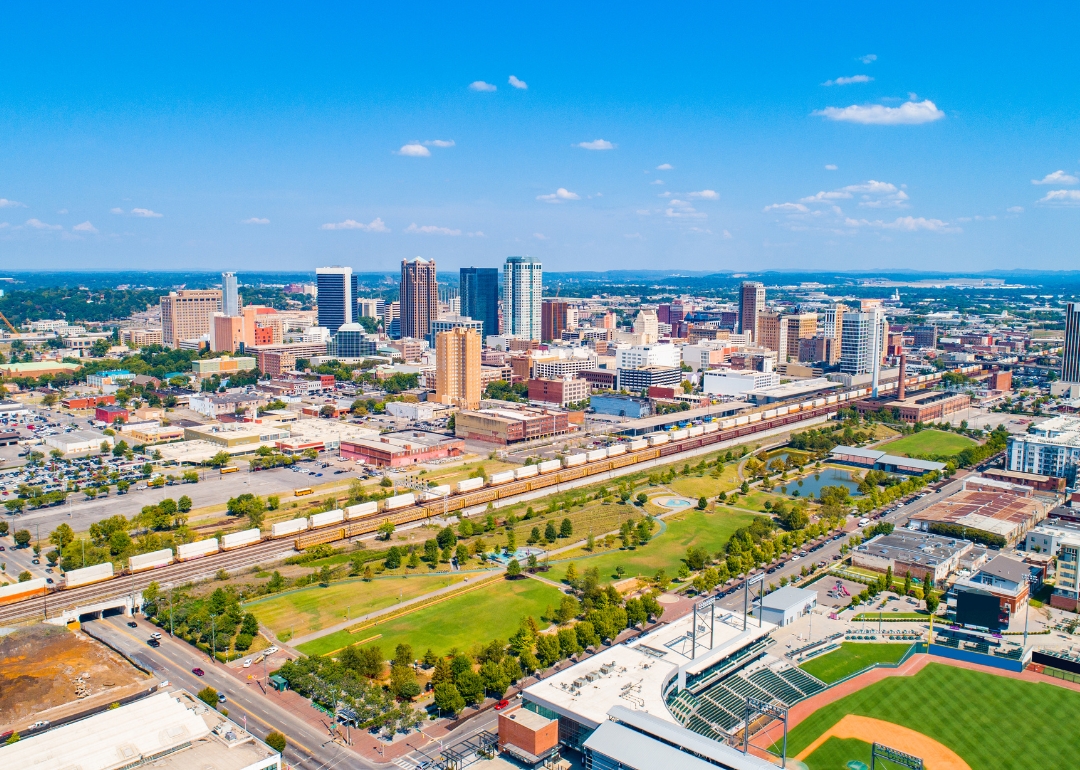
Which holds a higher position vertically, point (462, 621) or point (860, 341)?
point (860, 341)

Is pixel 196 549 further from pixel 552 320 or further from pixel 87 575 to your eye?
pixel 552 320

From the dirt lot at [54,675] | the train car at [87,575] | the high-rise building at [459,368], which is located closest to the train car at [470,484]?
the train car at [87,575]

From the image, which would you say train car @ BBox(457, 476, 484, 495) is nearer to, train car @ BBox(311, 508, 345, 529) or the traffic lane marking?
train car @ BBox(311, 508, 345, 529)

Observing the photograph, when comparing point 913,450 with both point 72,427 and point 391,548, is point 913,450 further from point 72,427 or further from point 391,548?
point 72,427

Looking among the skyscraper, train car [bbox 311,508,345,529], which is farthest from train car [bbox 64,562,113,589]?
the skyscraper

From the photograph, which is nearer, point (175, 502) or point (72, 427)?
point (175, 502)

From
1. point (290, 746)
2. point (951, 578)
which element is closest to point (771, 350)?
point (951, 578)

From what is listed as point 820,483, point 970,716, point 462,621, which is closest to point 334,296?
point 820,483
